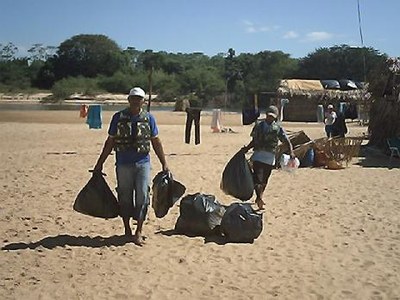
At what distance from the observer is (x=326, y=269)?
5348mm

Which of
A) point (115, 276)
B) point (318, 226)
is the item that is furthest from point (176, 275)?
point (318, 226)

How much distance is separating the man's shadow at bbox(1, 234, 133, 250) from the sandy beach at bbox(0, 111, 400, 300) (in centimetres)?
1

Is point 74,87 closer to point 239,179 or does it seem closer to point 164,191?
point 239,179

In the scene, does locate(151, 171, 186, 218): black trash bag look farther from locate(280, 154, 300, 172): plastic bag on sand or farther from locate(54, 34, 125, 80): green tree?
locate(54, 34, 125, 80): green tree

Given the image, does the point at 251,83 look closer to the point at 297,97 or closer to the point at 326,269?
the point at 297,97

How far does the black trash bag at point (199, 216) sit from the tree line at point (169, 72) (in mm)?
40768

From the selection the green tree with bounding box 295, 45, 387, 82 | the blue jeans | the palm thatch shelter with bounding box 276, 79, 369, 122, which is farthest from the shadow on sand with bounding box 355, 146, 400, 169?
the green tree with bounding box 295, 45, 387, 82

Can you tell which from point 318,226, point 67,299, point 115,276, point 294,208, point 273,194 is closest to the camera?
point 67,299

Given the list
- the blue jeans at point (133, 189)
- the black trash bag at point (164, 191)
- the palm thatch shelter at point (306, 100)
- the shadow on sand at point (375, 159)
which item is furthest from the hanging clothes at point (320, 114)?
the blue jeans at point (133, 189)

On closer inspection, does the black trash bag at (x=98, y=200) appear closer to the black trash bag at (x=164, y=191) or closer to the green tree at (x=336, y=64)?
the black trash bag at (x=164, y=191)

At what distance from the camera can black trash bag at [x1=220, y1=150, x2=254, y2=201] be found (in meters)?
7.57

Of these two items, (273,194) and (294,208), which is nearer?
(294,208)

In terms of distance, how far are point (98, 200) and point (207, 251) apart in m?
1.27

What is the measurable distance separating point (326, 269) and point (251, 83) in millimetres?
57019
